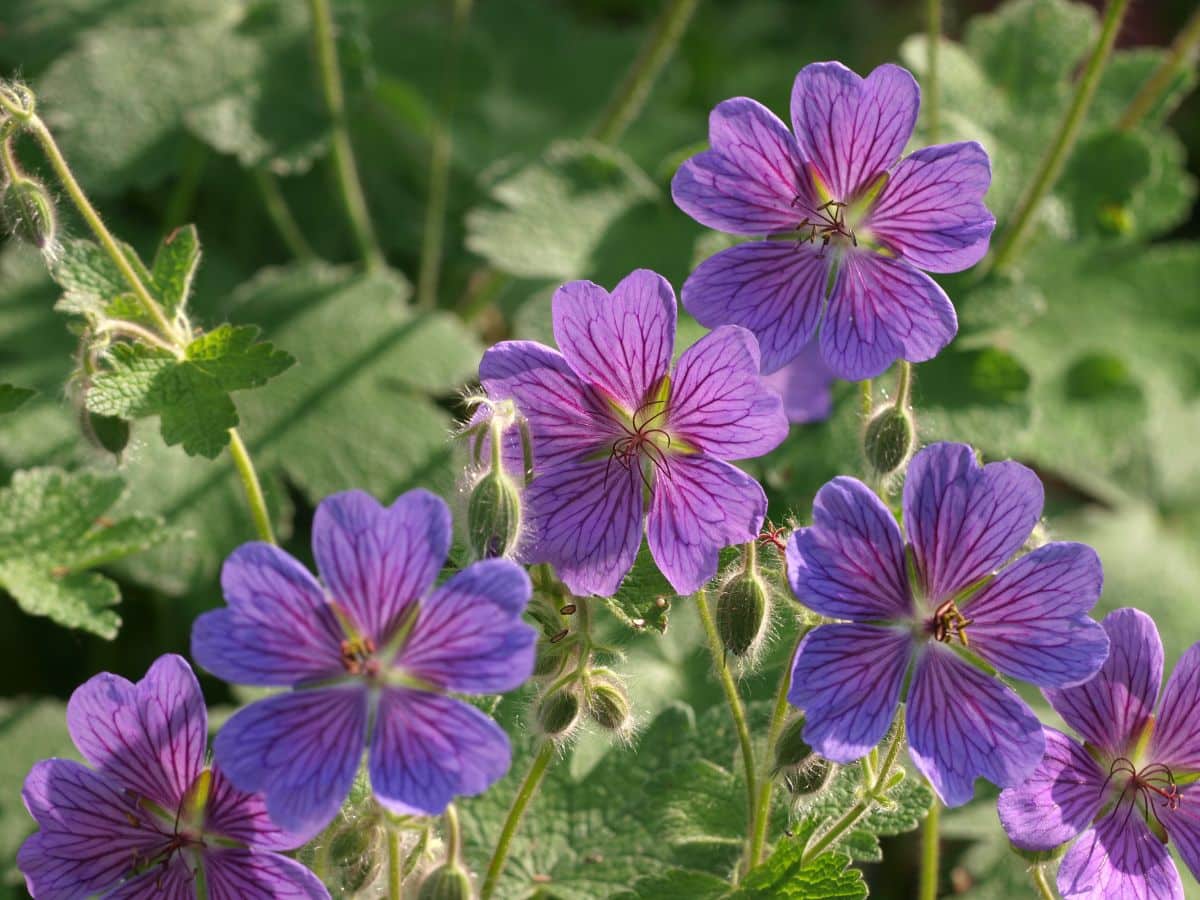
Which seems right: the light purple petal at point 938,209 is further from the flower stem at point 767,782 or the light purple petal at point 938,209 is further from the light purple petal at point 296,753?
the light purple petal at point 296,753

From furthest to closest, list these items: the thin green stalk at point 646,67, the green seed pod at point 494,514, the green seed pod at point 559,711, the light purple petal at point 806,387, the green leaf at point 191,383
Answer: the thin green stalk at point 646,67 < the light purple petal at point 806,387 < the green leaf at point 191,383 < the green seed pod at point 559,711 < the green seed pod at point 494,514

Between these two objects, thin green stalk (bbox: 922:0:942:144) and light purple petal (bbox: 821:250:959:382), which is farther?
thin green stalk (bbox: 922:0:942:144)

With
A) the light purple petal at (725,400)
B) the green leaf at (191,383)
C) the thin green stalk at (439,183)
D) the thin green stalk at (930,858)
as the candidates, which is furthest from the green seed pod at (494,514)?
the thin green stalk at (439,183)

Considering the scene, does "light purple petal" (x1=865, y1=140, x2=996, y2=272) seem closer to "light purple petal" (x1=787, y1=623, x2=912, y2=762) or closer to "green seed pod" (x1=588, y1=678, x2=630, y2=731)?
"light purple petal" (x1=787, y1=623, x2=912, y2=762)

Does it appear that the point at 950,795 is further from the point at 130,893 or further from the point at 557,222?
the point at 557,222

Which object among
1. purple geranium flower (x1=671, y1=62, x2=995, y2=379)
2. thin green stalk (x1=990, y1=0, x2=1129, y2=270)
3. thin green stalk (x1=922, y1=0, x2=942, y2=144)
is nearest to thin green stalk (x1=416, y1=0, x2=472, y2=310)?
thin green stalk (x1=922, y1=0, x2=942, y2=144)

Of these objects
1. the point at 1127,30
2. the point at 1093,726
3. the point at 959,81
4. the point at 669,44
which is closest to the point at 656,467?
the point at 1093,726
